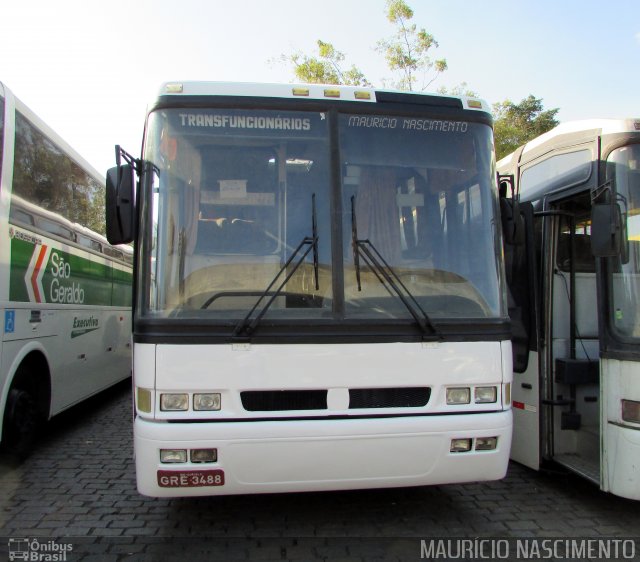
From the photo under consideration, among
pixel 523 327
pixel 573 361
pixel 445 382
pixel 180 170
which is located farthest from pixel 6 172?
pixel 573 361

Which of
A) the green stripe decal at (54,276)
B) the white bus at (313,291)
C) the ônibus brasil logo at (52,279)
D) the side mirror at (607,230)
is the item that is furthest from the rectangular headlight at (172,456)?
the side mirror at (607,230)

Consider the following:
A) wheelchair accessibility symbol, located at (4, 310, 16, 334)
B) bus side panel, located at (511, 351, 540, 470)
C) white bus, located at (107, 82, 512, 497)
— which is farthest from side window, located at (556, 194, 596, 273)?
wheelchair accessibility symbol, located at (4, 310, 16, 334)

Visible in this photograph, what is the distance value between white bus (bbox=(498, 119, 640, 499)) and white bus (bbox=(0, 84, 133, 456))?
13.9 feet

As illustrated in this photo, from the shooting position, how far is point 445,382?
3424 mm

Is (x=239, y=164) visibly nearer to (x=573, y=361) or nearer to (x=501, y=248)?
(x=501, y=248)

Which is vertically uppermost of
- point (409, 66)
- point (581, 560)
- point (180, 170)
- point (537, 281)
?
point (409, 66)

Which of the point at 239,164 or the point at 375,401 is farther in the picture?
the point at 239,164

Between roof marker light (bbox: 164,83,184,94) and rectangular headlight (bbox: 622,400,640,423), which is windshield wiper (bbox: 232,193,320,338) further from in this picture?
rectangular headlight (bbox: 622,400,640,423)

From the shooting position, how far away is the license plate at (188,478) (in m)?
3.19

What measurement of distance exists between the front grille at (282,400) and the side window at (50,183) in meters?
3.04

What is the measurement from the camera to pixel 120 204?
11.8ft

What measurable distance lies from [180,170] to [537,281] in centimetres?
313

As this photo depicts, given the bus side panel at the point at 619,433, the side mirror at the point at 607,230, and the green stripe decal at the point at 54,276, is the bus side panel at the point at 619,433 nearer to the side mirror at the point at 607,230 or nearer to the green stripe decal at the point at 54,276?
the side mirror at the point at 607,230

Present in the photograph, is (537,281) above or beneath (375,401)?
above
